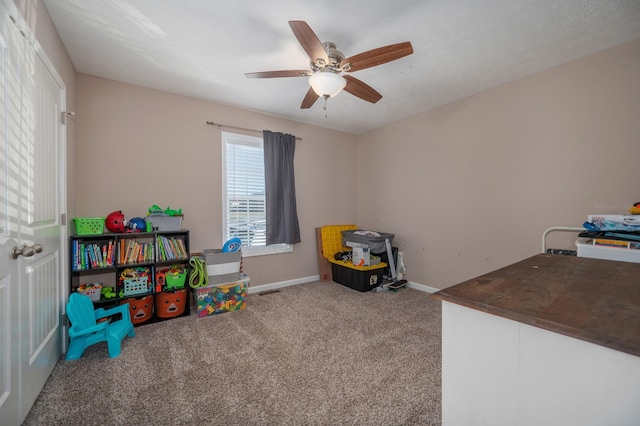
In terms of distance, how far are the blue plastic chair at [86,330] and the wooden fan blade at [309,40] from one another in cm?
256

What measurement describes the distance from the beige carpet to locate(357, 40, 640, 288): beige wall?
3.82 ft

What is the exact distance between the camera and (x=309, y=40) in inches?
67.2

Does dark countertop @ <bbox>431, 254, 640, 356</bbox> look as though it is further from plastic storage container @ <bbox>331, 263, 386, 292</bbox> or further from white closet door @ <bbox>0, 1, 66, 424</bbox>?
plastic storage container @ <bbox>331, 263, 386, 292</bbox>

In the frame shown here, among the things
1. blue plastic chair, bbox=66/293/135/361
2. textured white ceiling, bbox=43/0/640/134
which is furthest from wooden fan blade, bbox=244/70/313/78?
blue plastic chair, bbox=66/293/135/361

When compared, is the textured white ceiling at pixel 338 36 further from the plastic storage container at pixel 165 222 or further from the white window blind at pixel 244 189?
the plastic storage container at pixel 165 222

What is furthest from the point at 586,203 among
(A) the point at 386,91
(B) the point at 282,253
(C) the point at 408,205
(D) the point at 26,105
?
(D) the point at 26,105

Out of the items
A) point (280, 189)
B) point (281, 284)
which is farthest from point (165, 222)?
point (281, 284)

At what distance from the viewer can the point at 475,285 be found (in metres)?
1.00

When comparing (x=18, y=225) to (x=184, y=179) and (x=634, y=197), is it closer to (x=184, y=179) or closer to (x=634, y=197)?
(x=184, y=179)

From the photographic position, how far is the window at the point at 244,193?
11.4 ft

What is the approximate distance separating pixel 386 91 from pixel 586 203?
219 cm

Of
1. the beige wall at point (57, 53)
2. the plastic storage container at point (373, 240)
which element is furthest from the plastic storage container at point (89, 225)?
the plastic storage container at point (373, 240)

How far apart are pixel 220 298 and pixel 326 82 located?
2.46m

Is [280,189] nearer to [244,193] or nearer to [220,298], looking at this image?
[244,193]
